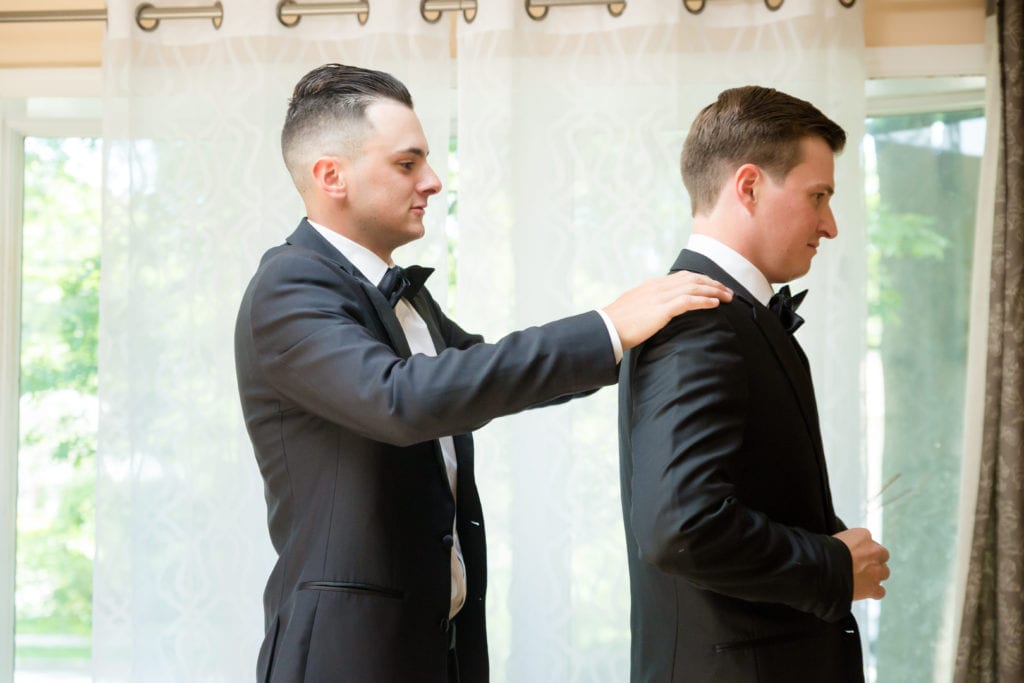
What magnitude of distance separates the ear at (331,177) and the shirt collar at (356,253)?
2.4 inches

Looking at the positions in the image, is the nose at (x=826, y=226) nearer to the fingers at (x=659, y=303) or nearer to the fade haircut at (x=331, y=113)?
the fingers at (x=659, y=303)

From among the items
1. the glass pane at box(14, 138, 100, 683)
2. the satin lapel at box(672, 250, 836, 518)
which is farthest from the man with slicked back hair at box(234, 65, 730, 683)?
the glass pane at box(14, 138, 100, 683)

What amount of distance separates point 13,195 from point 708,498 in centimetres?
285

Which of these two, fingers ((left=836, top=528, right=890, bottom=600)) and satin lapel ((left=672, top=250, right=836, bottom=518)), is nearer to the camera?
fingers ((left=836, top=528, right=890, bottom=600))

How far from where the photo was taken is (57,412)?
358 centimetres

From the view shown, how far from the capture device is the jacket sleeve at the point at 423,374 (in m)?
1.53

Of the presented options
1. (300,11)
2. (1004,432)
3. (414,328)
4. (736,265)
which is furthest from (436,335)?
(1004,432)

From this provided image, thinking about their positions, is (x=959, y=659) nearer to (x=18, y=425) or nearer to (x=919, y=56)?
(x=919, y=56)

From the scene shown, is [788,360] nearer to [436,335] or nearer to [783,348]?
[783,348]

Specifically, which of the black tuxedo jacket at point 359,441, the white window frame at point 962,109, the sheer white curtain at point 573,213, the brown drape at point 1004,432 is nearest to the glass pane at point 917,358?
the white window frame at point 962,109

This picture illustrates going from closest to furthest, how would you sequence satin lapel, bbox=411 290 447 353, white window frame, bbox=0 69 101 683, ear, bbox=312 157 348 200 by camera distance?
ear, bbox=312 157 348 200 → satin lapel, bbox=411 290 447 353 → white window frame, bbox=0 69 101 683

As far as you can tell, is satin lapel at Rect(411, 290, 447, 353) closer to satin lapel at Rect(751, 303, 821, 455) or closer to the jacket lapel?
the jacket lapel

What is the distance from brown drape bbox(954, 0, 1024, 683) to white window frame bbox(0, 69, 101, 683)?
8.43 feet

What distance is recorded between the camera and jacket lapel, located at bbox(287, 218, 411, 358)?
1795mm
